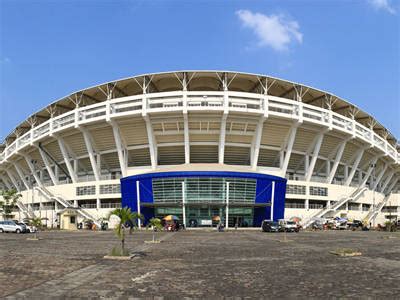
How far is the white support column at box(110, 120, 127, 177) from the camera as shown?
59.1 m

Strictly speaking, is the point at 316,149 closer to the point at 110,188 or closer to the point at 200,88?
the point at 200,88

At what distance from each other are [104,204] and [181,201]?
46.9 feet

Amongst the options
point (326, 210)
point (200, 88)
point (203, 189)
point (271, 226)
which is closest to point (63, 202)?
point (203, 189)

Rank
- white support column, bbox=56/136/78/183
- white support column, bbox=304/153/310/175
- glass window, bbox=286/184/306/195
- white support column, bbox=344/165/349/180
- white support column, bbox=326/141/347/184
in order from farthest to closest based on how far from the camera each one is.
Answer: white support column, bbox=344/165/349/180 → white support column, bbox=326/141/347/184 → white support column, bbox=304/153/310/175 → white support column, bbox=56/136/78/183 → glass window, bbox=286/184/306/195

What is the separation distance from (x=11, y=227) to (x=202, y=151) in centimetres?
2949

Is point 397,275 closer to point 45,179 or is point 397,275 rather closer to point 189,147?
point 189,147

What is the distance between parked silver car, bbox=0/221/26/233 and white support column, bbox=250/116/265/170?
1292 inches

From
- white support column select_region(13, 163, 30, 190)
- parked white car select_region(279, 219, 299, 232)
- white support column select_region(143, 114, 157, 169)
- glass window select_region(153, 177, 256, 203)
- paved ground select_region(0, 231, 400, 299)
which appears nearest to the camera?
paved ground select_region(0, 231, 400, 299)

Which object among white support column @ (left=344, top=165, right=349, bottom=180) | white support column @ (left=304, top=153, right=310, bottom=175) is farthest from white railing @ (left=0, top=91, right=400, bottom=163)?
white support column @ (left=344, top=165, right=349, bottom=180)

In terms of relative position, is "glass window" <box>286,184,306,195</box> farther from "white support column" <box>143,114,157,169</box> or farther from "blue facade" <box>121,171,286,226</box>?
"white support column" <box>143,114,157,169</box>

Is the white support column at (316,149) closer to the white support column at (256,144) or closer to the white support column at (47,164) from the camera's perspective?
the white support column at (256,144)

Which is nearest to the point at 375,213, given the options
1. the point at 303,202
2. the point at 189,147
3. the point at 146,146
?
the point at 303,202

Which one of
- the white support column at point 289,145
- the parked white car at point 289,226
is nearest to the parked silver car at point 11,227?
the parked white car at point 289,226

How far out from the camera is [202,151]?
64125 mm
